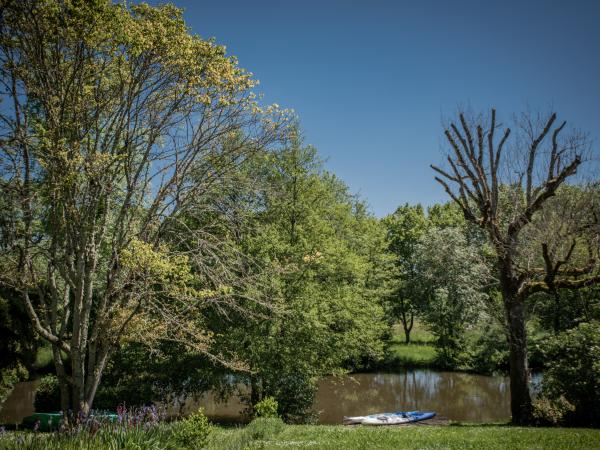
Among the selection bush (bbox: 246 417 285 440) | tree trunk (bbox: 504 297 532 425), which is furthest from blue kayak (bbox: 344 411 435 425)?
bush (bbox: 246 417 285 440)

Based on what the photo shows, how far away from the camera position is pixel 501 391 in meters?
24.9

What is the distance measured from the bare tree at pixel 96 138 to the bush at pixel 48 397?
8455 millimetres

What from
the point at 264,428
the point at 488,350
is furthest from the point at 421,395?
the point at 264,428

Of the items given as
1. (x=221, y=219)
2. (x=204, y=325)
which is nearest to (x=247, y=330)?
(x=204, y=325)

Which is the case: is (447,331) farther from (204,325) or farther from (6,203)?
(6,203)

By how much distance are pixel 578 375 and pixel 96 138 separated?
14515mm

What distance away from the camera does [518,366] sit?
47.4ft

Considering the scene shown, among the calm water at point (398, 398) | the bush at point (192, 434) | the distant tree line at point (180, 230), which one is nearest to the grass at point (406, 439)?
the bush at point (192, 434)

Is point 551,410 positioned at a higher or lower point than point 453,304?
lower

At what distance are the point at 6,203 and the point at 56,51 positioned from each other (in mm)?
3488

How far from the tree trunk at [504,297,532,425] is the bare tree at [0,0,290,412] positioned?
10.4 m

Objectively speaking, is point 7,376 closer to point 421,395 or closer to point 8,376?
point 8,376

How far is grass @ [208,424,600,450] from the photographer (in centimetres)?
893

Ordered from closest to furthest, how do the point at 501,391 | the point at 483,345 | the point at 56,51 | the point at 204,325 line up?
the point at 56,51 < the point at 204,325 < the point at 501,391 < the point at 483,345
